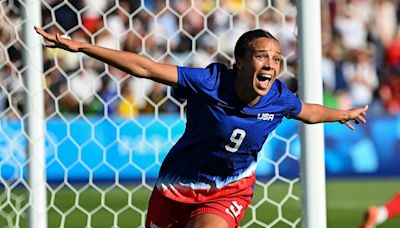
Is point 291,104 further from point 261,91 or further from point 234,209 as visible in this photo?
point 234,209

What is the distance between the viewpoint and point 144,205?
33.6ft

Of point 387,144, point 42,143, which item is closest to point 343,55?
point 387,144

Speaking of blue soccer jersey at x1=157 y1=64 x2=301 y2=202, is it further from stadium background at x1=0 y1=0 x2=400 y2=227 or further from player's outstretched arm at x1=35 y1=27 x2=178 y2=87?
stadium background at x1=0 y1=0 x2=400 y2=227

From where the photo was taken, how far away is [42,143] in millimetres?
6547

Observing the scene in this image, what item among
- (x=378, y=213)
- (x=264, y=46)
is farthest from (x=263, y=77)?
(x=378, y=213)

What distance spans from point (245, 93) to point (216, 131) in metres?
0.23

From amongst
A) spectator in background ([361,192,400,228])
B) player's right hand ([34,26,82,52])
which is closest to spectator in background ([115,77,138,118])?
player's right hand ([34,26,82,52])

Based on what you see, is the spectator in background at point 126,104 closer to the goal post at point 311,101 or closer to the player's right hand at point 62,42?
the goal post at point 311,101

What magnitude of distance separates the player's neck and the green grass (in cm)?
270

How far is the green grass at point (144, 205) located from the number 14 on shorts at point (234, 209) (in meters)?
2.48

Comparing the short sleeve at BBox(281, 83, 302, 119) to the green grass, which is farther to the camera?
the green grass

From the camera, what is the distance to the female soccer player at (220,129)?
205 inches

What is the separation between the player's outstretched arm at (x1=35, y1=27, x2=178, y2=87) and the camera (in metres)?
4.80

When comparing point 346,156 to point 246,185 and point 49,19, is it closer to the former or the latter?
point 49,19
